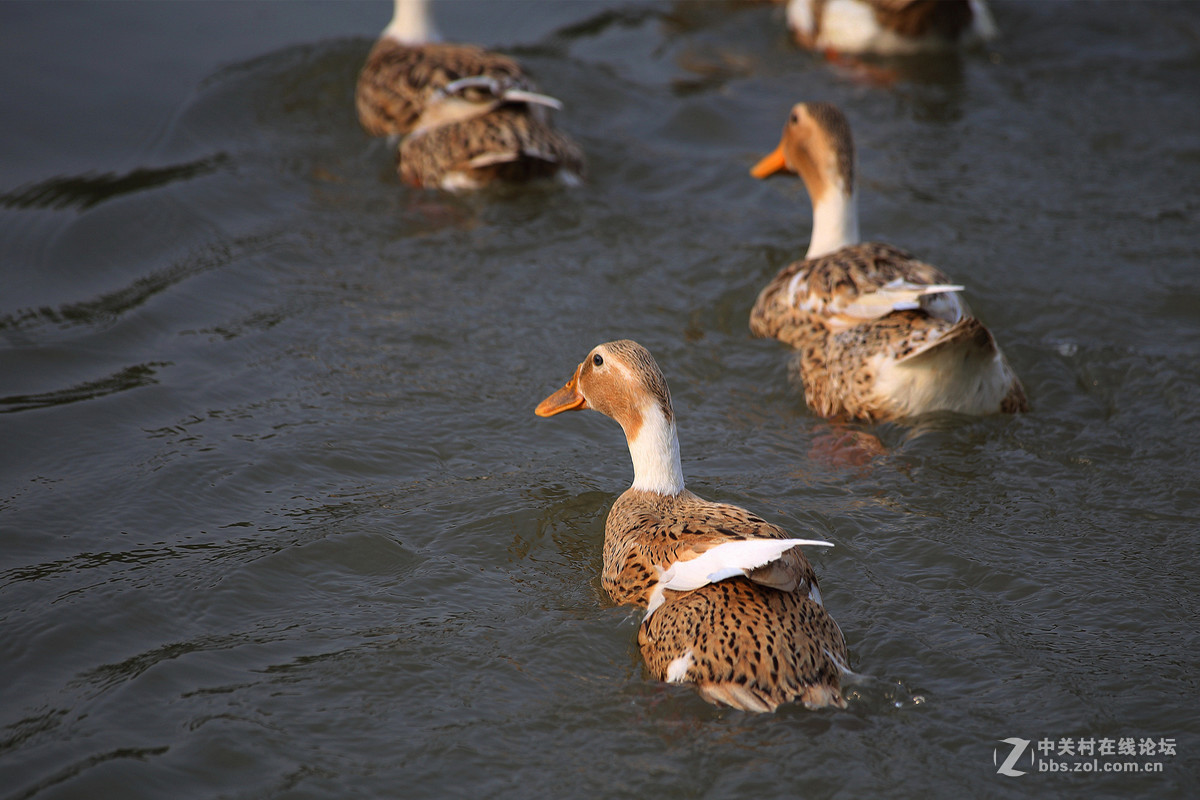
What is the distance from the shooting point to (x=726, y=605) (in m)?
4.03

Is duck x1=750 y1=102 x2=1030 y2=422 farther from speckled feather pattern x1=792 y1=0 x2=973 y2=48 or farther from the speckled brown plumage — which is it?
speckled feather pattern x1=792 y1=0 x2=973 y2=48

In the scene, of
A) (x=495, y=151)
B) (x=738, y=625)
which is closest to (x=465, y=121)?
(x=495, y=151)

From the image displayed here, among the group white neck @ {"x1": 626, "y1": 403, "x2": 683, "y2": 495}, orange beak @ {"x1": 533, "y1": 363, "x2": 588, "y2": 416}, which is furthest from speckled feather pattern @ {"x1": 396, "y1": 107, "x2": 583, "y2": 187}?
white neck @ {"x1": 626, "y1": 403, "x2": 683, "y2": 495}

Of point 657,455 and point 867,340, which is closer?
point 657,455

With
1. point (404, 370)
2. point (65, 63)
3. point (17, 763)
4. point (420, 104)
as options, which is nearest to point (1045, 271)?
point (404, 370)

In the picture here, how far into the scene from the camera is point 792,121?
7.85m

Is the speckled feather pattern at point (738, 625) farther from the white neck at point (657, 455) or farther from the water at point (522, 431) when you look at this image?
the white neck at point (657, 455)

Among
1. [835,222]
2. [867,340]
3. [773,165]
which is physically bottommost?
[867,340]

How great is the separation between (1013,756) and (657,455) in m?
1.94

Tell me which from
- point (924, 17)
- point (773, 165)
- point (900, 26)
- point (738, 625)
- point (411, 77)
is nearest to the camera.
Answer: point (738, 625)

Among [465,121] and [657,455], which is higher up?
[465,121]

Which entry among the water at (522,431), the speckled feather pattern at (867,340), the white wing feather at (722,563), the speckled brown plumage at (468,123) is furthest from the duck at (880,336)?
the speckled brown plumage at (468,123)

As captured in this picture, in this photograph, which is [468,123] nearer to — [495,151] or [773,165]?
[495,151]

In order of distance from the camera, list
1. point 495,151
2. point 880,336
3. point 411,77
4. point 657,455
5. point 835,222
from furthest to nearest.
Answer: point 411,77 < point 495,151 < point 835,222 < point 880,336 < point 657,455
